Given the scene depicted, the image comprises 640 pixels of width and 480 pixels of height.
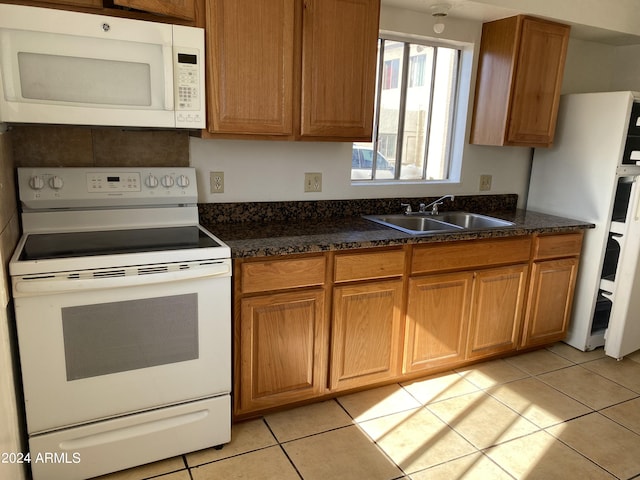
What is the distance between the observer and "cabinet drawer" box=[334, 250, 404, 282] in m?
2.28

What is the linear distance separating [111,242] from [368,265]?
115 cm

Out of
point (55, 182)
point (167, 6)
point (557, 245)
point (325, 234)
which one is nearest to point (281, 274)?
point (325, 234)

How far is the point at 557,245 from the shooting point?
2955 millimetres

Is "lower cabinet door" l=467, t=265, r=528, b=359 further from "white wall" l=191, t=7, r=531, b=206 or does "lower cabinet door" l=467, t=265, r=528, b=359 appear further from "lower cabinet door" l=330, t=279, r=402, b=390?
"white wall" l=191, t=7, r=531, b=206

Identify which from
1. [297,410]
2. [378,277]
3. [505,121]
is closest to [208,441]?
[297,410]

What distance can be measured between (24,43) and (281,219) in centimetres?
142

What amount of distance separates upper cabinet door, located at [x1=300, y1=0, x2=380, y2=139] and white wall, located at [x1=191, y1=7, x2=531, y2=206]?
1.15 ft

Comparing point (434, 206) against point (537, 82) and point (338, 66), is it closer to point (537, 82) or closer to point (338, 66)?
point (537, 82)

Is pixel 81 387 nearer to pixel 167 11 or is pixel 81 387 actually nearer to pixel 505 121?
pixel 167 11

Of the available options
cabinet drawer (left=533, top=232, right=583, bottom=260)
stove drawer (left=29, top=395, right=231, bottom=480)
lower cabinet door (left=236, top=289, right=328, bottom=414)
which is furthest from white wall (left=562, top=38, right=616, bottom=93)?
stove drawer (left=29, top=395, right=231, bottom=480)

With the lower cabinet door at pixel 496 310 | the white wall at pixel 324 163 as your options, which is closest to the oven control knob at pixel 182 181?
Result: the white wall at pixel 324 163

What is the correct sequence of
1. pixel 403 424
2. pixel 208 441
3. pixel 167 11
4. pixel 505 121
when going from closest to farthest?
pixel 167 11
pixel 208 441
pixel 403 424
pixel 505 121

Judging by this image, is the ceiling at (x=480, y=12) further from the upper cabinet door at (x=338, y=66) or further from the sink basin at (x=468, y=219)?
the sink basin at (x=468, y=219)

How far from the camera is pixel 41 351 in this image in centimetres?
168
